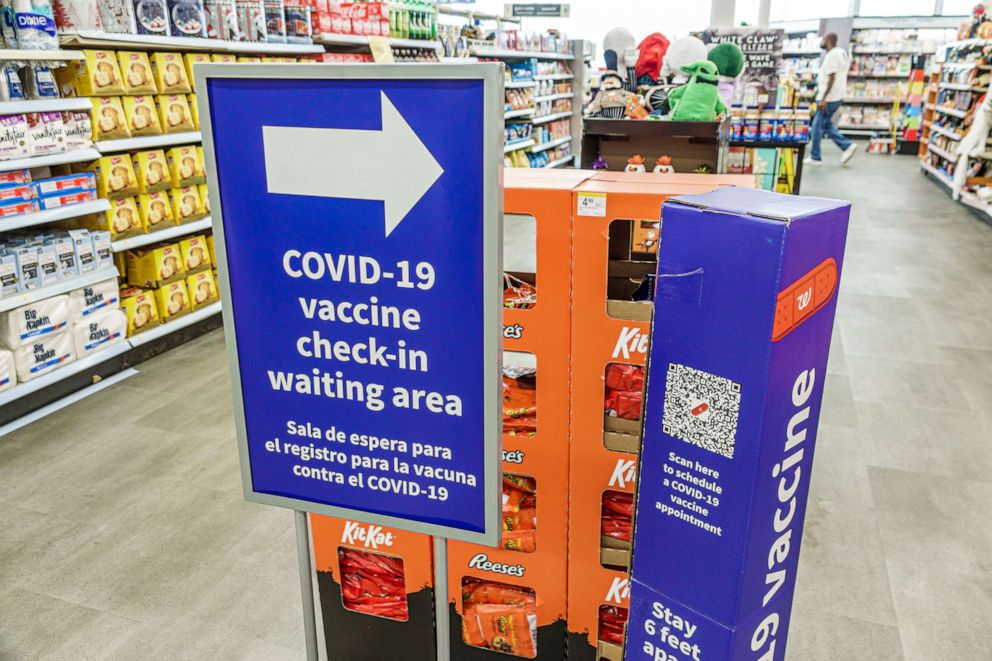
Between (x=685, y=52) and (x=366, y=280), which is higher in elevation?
(x=685, y=52)

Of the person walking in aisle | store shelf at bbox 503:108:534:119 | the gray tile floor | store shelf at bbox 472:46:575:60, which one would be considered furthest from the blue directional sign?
the person walking in aisle

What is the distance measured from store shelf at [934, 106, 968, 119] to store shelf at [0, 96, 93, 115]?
9603 millimetres

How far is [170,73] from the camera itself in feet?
14.2

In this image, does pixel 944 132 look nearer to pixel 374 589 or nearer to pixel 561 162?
pixel 561 162

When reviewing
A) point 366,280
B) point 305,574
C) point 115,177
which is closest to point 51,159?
point 115,177

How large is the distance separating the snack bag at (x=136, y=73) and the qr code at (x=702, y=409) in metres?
3.84

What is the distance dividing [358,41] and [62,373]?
11.1 ft

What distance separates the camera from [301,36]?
17.3 ft

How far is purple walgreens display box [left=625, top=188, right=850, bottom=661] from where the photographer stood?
109cm

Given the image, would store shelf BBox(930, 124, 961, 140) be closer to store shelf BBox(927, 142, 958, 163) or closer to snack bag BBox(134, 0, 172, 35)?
store shelf BBox(927, 142, 958, 163)

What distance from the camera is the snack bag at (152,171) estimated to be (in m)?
4.24

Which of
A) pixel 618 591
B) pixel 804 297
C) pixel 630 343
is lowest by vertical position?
pixel 618 591

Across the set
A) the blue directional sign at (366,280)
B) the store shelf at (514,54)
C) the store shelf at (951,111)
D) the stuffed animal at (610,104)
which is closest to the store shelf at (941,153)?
the store shelf at (951,111)

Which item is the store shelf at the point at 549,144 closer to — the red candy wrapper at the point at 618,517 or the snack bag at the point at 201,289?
the snack bag at the point at 201,289
